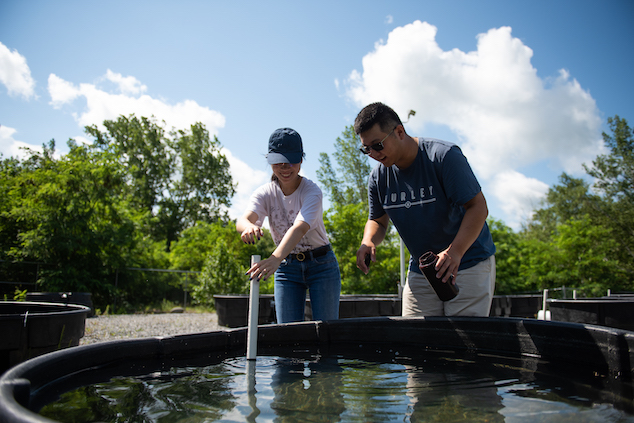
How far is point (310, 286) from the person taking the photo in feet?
10.3

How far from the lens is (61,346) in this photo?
2.81m

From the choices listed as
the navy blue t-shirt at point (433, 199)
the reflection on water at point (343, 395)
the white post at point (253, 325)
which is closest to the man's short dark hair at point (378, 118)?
the navy blue t-shirt at point (433, 199)

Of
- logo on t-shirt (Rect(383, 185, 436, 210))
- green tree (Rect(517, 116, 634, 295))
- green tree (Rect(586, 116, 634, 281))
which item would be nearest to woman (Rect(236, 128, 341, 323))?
logo on t-shirt (Rect(383, 185, 436, 210))

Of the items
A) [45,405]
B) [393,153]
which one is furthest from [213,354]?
[393,153]

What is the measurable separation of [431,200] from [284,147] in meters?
1.06

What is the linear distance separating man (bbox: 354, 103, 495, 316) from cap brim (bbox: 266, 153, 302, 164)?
0.49 metres

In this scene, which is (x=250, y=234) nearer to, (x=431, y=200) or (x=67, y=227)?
(x=431, y=200)

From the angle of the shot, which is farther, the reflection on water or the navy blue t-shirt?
the navy blue t-shirt

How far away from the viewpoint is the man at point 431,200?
246cm

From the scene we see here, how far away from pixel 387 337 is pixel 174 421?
67.4 inches

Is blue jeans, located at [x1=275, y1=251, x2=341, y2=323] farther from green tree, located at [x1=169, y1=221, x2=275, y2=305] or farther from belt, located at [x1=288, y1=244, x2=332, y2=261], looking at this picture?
green tree, located at [x1=169, y1=221, x2=275, y2=305]

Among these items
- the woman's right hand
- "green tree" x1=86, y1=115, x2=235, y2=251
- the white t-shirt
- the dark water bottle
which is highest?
"green tree" x1=86, y1=115, x2=235, y2=251

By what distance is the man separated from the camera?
246 centimetres

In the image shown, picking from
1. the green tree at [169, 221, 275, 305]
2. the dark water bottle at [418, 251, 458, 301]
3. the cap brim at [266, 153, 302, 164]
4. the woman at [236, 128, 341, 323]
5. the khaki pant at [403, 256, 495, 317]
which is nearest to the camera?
the dark water bottle at [418, 251, 458, 301]
